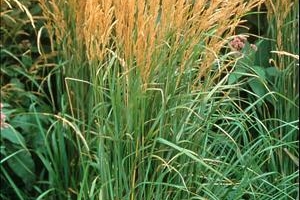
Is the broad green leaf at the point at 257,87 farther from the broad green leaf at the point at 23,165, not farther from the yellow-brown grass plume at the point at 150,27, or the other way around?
the broad green leaf at the point at 23,165

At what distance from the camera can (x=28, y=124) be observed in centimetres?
271

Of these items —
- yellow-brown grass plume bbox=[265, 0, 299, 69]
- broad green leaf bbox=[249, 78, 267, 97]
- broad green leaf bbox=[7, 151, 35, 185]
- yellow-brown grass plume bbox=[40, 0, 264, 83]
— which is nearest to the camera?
yellow-brown grass plume bbox=[40, 0, 264, 83]

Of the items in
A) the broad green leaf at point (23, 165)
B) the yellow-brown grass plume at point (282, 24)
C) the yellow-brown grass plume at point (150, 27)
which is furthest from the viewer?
the broad green leaf at point (23, 165)

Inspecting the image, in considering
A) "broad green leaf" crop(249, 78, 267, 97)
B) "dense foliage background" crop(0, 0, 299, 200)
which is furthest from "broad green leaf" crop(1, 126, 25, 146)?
"broad green leaf" crop(249, 78, 267, 97)

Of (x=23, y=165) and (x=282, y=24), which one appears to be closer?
(x=282, y=24)

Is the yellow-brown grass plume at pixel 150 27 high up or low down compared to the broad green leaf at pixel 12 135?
up

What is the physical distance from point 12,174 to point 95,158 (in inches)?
30.0

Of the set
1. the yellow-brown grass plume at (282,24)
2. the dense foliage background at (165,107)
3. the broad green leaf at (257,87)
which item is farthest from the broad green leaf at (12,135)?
the yellow-brown grass plume at (282,24)

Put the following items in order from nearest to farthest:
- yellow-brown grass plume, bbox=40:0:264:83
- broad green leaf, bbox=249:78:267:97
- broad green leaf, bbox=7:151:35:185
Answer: yellow-brown grass plume, bbox=40:0:264:83
broad green leaf, bbox=249:78:267:97
broad green leaf, bbox=7:151:35:185

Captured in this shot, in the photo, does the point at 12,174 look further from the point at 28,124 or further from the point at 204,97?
the point at 204,97

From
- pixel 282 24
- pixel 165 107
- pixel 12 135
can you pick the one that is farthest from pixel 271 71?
pixel 12 135

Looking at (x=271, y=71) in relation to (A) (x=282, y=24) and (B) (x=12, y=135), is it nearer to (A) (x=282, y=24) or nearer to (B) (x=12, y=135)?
(A) (x=282, y=24)

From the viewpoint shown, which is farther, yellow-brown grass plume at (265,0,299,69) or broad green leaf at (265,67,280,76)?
broad green leaf at (265,67,280,76)

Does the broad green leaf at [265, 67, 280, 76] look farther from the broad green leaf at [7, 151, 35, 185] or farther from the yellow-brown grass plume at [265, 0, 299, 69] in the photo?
the broad green leaf at [7, 151, 35, 185]
